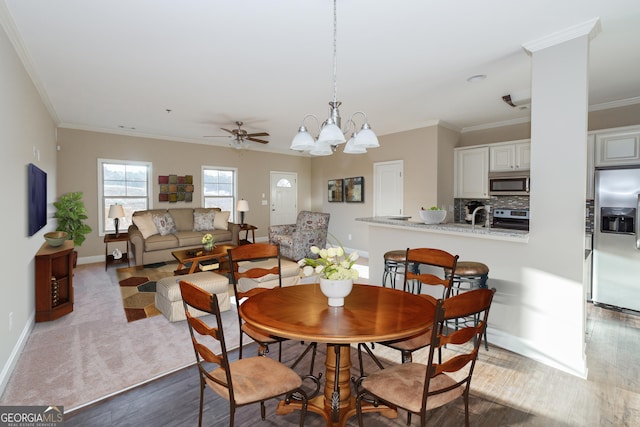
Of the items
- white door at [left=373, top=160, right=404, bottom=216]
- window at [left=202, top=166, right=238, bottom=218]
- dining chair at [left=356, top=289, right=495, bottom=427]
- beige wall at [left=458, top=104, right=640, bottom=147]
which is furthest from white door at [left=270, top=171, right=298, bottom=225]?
dining chair at [left=356, top=289, right=495, bottom=427]

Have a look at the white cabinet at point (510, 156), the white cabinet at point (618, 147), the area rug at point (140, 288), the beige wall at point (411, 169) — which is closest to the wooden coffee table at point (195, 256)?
the area rug at point (140, 288)

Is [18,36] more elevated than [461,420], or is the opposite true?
[18,36]

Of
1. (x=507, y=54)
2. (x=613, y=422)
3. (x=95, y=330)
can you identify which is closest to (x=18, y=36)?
(x=95, y=330)

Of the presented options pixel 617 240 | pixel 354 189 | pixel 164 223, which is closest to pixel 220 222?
pixel 164 223

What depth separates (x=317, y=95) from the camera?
420 cm

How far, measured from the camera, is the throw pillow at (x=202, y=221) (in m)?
6.80

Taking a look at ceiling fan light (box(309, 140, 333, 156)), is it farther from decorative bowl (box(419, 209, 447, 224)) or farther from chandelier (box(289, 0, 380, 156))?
decorative bowl (box(419, 209, 447, 224))

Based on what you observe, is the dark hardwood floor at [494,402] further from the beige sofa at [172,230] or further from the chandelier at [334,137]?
the beige sofa at [172,230]

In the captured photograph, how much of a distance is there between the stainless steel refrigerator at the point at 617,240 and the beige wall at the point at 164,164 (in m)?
6.41

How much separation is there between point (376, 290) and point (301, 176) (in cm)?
708

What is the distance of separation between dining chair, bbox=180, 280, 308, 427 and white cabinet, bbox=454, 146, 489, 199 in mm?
4956

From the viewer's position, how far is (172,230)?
647 cm

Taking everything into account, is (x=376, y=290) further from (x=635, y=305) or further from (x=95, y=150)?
(x=95, y=150)

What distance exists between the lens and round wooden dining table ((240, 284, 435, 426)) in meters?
1.41
